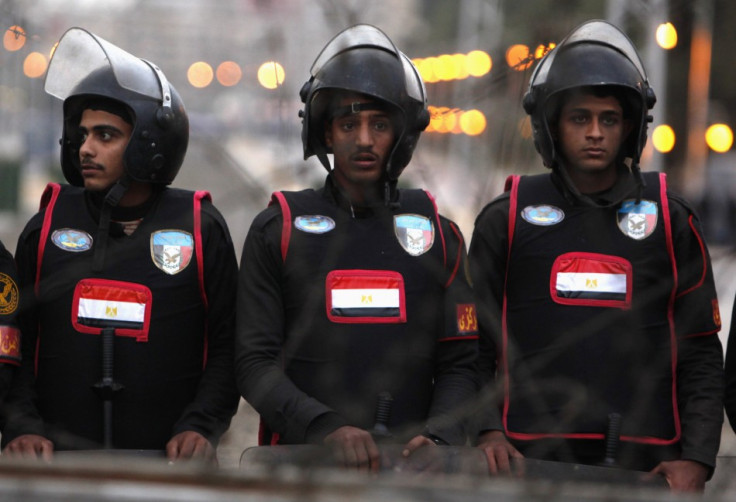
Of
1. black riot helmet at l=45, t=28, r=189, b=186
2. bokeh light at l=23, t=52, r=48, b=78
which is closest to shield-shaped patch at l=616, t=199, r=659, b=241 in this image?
black riot helmet at l=45, t=28, r=189, b=186

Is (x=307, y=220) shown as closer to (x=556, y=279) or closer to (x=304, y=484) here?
(x=556, y=279)

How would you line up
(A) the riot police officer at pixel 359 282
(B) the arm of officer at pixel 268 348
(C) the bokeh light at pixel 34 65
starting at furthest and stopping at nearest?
(C) the bokeh light at pixel 34 65, (A) the riot police officer at pixel 359 282, (B) the arm of officer at pixel 268 348

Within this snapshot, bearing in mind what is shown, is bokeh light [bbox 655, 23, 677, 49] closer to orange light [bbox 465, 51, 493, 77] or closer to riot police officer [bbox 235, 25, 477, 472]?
orange light [bbox 465, 51, 493, 77]

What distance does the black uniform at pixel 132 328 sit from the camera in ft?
11.6

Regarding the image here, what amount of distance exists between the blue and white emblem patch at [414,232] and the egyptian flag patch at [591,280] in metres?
0.39

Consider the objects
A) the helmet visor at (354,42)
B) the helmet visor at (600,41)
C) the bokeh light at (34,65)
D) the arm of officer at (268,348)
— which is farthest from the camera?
the bokeh light at (34,65)

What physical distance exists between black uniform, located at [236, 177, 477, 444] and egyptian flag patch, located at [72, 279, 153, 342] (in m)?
0.36

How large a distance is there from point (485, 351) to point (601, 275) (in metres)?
0.42

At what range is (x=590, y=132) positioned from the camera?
361 cm

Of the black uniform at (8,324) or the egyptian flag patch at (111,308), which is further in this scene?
the egyptian flag patch at (111,308)

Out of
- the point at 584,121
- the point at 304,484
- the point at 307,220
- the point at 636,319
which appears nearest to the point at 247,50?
the point at 307,220

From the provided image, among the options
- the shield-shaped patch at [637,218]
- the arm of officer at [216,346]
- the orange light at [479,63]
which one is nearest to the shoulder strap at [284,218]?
the arm of officer at [216,346]

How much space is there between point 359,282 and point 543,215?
2.08 feet

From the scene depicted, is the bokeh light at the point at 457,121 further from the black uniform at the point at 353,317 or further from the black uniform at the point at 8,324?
the black uniform at the point at 8,324
